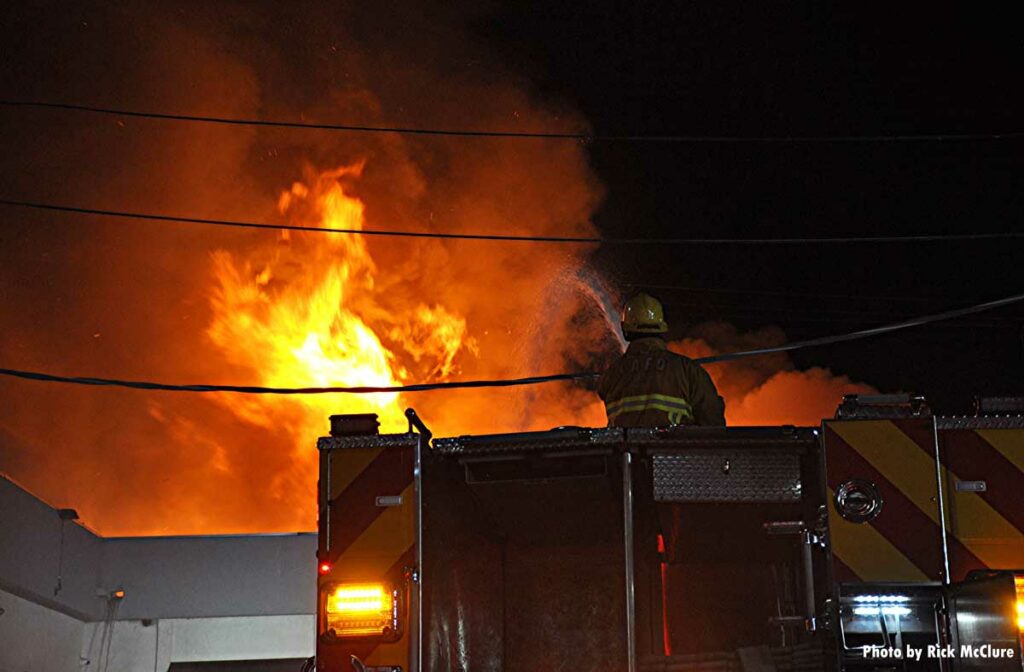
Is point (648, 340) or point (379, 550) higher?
point (648, 340)

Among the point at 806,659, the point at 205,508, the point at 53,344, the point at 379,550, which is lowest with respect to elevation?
the point at 806,659

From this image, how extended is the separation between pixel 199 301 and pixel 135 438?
91.5 inches

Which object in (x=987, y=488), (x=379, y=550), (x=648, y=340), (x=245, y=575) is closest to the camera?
(x=987, y=488)

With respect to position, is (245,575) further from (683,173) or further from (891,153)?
(891,153)

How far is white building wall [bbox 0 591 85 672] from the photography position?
38.8 feet

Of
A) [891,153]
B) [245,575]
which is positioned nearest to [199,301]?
[245,575]

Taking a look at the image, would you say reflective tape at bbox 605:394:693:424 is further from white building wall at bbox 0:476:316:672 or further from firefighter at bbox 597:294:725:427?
white building wall at bbox 0:476:316:672

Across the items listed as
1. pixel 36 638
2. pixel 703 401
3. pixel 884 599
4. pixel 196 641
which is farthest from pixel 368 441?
pixel 196 641

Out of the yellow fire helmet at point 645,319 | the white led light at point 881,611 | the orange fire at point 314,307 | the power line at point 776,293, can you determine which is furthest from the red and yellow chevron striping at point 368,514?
the power line at point 776,293

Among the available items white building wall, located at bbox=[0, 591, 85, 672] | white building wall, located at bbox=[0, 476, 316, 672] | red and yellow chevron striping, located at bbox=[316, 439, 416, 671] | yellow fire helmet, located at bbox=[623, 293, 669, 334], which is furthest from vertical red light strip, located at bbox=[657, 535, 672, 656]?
white building wall, located at bbox=[0, 591, 85, 672]

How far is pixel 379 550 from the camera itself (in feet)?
17.2

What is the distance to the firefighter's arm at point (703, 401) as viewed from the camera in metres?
5.99

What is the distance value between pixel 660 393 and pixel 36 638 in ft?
28.9

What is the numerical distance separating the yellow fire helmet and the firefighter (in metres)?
0.20
